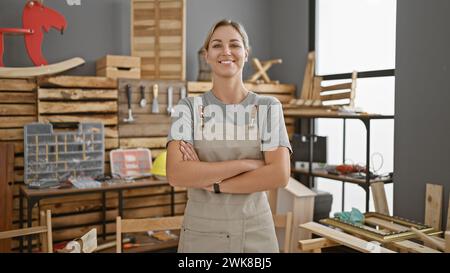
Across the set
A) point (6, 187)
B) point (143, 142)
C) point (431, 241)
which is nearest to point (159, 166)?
point (143, 142)

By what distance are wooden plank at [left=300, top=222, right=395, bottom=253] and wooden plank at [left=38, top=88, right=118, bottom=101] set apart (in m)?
2.16

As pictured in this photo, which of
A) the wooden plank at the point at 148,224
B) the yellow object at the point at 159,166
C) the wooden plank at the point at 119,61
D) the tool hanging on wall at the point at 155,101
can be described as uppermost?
the wooden plank at the point at 119,61

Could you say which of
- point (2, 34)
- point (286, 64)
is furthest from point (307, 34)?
point (2, 34)

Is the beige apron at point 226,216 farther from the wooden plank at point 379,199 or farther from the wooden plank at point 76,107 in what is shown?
the wooden plank at point 76,107

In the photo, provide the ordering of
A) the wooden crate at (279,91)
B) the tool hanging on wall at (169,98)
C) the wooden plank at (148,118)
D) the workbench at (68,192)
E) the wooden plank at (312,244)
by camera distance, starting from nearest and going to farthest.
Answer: the wooden plank at (312,244) → the workbench at (68,192) → the wooden plank at (148,118) → the tool hanging on wall at (169,98) → the wooden crate at (279,91)

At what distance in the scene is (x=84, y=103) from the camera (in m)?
3.90

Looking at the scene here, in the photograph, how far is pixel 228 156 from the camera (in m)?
1.83

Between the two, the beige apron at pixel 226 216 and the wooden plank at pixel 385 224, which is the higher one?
the beige apron at pixel 226 216

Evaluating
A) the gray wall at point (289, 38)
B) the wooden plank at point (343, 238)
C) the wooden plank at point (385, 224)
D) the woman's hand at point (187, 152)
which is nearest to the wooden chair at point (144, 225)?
the woman's hand at point (187, 152)

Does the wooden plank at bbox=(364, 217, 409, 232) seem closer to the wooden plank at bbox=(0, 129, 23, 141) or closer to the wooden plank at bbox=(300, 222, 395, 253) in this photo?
the wooden plank at bbox=(300, 222, 395, 253)

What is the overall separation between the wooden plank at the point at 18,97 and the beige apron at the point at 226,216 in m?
2.46

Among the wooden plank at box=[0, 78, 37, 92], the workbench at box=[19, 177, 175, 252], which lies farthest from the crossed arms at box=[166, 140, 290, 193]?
the wooden plank at box=[0, 78, 37, 92]

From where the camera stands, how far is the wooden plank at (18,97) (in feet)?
11.9

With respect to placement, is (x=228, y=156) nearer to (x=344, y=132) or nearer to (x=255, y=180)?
(x=255, y=180)
